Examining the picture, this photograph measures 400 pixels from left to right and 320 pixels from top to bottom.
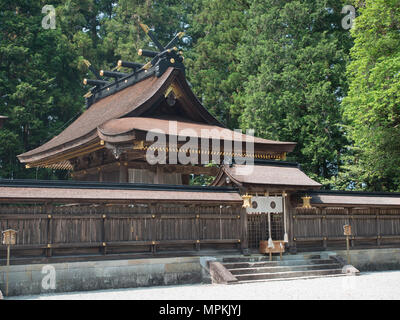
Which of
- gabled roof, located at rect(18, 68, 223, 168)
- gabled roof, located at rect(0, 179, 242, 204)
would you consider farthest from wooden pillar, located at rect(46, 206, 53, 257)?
gabled roof, located at rect(18, 68, 223, 168)

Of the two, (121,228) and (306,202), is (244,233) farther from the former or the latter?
(121,228)

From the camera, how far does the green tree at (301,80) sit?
100ft

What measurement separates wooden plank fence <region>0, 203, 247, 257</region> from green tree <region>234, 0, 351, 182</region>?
43.3ft

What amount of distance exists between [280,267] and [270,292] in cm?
441

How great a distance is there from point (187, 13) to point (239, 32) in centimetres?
1160

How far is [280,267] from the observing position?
18438mm

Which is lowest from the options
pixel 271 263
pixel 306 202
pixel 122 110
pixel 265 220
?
pixel 271 263

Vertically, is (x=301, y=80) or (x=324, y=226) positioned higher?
(x=301, y=80)

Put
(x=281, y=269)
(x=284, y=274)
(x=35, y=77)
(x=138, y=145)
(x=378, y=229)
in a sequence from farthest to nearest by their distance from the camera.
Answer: (x=35, y=77)
(x=378, y=229)
(x=138, y=145)
(x=281, y=269)
(x=284, y=274)

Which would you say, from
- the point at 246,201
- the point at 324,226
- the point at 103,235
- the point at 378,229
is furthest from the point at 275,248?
the point at 103,235

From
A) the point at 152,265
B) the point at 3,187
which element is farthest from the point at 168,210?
the point at 3,187

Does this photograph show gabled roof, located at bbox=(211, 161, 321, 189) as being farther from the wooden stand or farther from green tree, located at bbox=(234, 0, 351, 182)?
green tree, located at bbox=(234, 0, 351, 182)

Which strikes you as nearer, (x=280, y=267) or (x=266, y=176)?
(x=280, y=267)

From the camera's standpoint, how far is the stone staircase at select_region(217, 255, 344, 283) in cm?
1752
